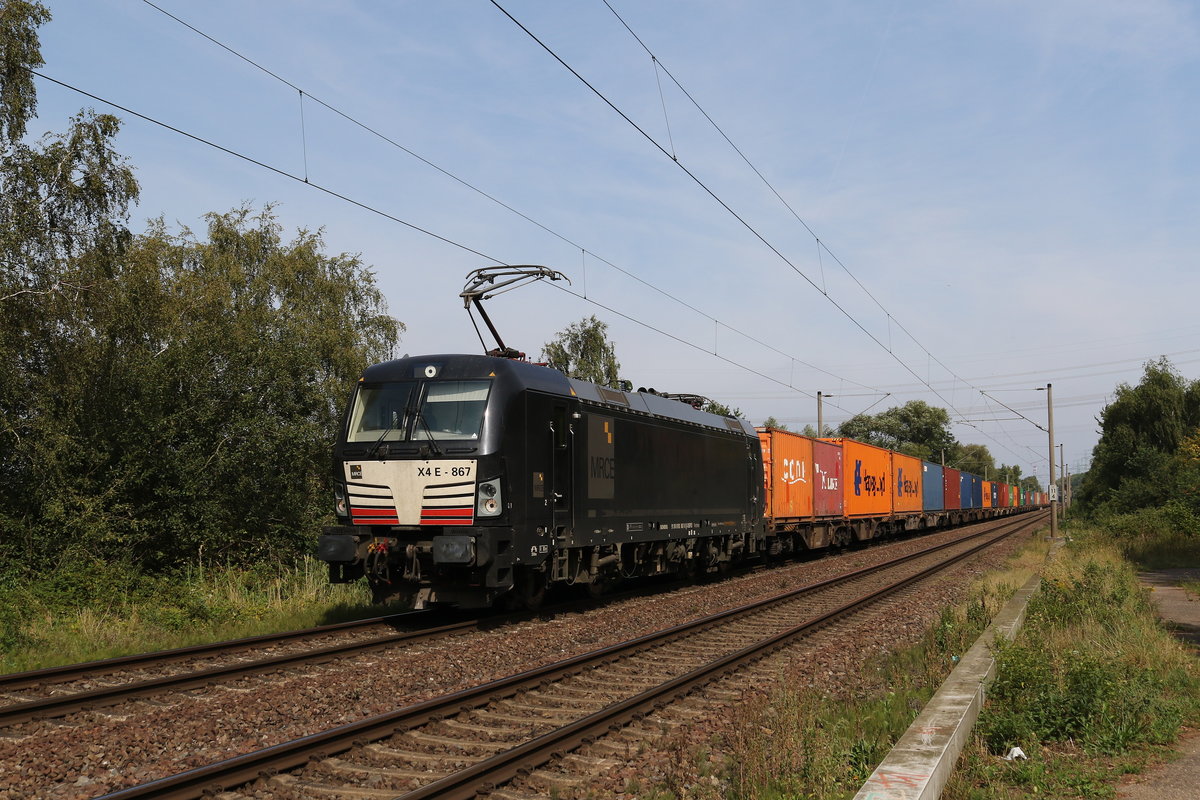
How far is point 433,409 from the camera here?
11859 mm

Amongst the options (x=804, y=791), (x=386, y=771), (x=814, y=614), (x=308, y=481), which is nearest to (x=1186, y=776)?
(x=804, y=791)

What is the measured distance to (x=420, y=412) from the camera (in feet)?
39.0

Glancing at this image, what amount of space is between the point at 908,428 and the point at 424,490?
111 m

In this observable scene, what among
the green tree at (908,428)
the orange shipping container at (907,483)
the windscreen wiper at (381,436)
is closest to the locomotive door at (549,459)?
the windscreen wiper at (381,436)

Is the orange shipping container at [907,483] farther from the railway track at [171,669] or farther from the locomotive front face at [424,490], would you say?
the railway track at [171,669]

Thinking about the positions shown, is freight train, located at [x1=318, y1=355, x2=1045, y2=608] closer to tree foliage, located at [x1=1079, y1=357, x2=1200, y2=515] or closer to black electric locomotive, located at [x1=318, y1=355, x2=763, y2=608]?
black electric locomotive, located at [x1=318, y1=355, x2=763, y2=608]

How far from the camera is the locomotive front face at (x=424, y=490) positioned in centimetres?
1131

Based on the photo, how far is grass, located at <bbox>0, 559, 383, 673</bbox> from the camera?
10422mm

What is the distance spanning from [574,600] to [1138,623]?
316 inches

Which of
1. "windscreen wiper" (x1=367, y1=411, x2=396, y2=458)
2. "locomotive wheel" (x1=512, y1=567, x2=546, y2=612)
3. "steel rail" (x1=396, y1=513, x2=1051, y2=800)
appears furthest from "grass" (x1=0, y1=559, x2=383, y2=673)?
"steel rail" (x1=396, y1=513, x2=1051, y2=800)

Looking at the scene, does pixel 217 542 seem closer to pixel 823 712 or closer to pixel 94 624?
pixel 94 624

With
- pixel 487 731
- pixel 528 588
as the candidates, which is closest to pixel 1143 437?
pixel 528 588

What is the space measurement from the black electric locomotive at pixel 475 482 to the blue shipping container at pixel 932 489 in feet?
97.5

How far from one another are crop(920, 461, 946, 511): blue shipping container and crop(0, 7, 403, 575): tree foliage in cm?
2932
